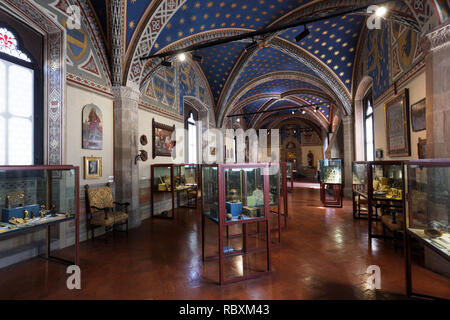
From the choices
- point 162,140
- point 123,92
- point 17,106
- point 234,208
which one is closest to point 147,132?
point 162,140

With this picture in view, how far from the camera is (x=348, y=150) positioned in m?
10.8

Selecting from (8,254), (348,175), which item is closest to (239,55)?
(348,175)

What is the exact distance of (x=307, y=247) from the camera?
15.2 feet

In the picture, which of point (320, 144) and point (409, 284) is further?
point (320, 144)

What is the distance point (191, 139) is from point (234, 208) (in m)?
8.00

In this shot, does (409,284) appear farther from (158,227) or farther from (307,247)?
(158,227)

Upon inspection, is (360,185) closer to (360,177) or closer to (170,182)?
(360,177)

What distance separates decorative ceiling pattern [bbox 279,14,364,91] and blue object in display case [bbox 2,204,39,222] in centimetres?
930

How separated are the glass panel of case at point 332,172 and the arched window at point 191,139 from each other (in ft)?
19.4

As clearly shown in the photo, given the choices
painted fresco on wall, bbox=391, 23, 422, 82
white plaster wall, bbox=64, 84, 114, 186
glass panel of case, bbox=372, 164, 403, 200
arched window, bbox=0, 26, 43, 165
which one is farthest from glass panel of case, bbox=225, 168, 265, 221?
painted fresco on wall, bbox=391, 23, 422, 82

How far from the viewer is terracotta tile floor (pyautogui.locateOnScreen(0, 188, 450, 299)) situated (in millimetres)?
2990

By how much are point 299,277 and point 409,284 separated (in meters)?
1.36

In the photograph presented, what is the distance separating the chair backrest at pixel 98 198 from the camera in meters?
5.30

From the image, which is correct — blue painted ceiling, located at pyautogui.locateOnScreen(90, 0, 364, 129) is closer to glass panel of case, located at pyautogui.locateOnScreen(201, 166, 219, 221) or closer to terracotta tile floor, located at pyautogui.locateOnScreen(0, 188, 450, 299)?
glass panel of case, located at pyautogui.locateOnScreen(201, 166, 219, 221)
